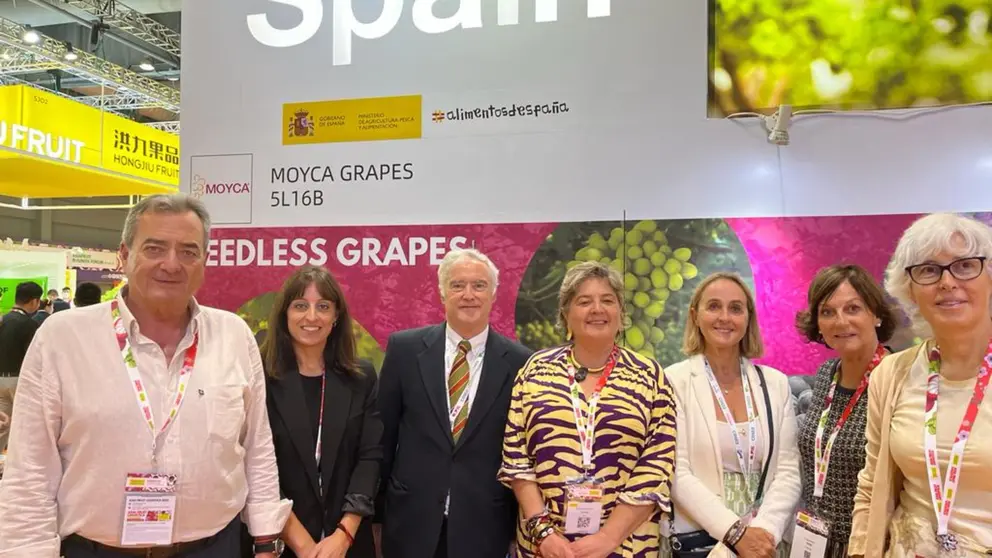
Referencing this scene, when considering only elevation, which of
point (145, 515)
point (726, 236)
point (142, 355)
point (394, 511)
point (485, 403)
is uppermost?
point (726, 236)

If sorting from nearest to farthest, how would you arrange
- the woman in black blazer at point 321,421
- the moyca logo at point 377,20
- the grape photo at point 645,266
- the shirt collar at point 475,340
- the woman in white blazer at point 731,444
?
the woman in white blazer at point 731,444
the woman in black blazer at point 321,421
the shirt collar at point 475,340
the grape photo at point 645,266
the moyca logo at point 377,20

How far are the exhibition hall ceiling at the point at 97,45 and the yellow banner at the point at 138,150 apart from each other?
1.32m

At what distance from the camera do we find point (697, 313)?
102 inches

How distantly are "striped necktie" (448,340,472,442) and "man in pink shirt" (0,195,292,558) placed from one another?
0.72 meters

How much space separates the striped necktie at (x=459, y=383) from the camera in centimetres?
254

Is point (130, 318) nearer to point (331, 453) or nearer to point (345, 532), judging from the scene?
point (331, 453)

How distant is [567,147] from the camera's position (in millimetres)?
3508

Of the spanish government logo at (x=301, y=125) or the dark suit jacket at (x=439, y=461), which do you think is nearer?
the dark suit jacket at (x=439, y=461)

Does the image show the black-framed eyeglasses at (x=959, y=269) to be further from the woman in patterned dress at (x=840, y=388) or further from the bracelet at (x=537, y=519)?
the bracelet at (x=537, y=519)

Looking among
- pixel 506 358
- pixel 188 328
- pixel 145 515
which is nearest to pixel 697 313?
pixel 506 358

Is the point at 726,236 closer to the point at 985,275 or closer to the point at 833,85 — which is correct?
the point at 833,85

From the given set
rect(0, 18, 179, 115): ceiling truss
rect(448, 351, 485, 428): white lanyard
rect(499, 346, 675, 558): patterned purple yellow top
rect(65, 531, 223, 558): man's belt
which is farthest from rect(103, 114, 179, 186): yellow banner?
rect(499, 346, 675, 558): patterned purple yellow top

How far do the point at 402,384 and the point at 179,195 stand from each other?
1.02 m

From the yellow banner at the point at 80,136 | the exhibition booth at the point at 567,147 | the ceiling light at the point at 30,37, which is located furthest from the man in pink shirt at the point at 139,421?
the ceiling light at the point at 30,37
